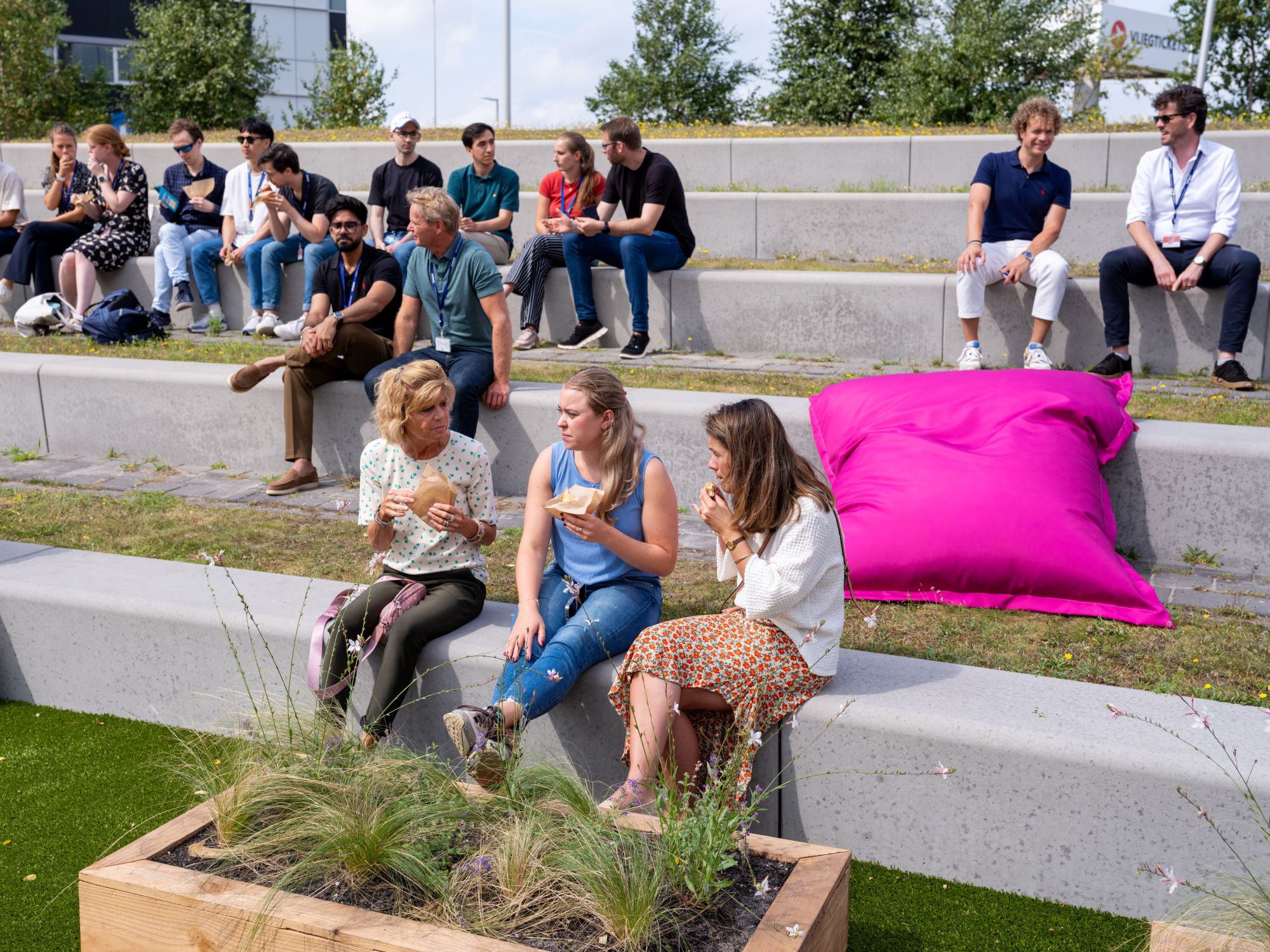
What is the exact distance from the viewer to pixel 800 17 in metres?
20.0

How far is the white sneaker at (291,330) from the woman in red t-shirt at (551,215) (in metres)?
1.49

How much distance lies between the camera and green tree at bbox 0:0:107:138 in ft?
64.8

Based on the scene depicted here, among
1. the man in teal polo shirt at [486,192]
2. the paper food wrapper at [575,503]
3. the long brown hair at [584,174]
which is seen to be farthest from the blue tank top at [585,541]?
the man in teal polo shirt at [486,192]

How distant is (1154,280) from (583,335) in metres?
3.61

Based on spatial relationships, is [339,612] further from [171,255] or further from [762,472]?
[171,255]

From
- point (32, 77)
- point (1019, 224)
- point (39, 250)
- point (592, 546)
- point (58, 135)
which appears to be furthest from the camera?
point (32, 77)

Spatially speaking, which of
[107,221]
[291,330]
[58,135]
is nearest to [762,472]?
[291,330]

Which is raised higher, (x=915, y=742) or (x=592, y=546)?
(x=592, y=546)

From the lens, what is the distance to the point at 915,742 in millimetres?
2982

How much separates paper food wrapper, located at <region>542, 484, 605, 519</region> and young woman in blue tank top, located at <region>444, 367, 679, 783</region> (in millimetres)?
22

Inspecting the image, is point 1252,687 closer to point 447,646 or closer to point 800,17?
point 447,646

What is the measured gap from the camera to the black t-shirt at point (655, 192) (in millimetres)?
7961

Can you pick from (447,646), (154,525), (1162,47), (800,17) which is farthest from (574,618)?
(1162,47)

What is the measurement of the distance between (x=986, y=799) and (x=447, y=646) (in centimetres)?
156
